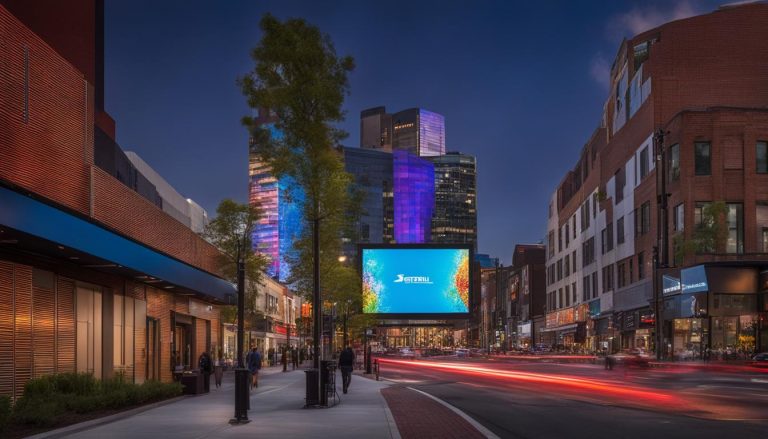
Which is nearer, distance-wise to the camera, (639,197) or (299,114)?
(299,114)

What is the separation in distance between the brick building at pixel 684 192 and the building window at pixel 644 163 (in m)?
0.09

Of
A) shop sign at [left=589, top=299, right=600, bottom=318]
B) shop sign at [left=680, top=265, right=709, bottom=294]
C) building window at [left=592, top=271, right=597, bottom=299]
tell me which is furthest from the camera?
building window at [left=592, top=271, right=597, bottom=299]

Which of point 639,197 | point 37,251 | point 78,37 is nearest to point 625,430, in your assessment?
point 37,251

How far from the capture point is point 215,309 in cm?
5803

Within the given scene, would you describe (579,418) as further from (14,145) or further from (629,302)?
Result: (629,302)

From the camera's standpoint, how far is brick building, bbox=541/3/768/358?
62.9m

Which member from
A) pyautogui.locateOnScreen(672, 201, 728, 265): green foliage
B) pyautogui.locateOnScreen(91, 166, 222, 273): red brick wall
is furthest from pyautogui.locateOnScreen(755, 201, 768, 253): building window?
pyautogui.locateOnScreen(91, 166, 222, 273): red brick wall

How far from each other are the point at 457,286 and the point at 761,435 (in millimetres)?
58172

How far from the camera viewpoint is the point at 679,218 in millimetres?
67000

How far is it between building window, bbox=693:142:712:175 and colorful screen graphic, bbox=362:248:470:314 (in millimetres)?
20926

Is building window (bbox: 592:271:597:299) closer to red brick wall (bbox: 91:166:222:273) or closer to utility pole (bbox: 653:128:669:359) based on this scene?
utility pole (bbox: 653:128:669:359)

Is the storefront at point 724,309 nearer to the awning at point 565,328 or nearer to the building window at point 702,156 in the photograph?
the building window at point 702,156

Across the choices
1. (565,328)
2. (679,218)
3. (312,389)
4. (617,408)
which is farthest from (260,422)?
(565,328)

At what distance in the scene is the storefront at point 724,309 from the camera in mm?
62188
